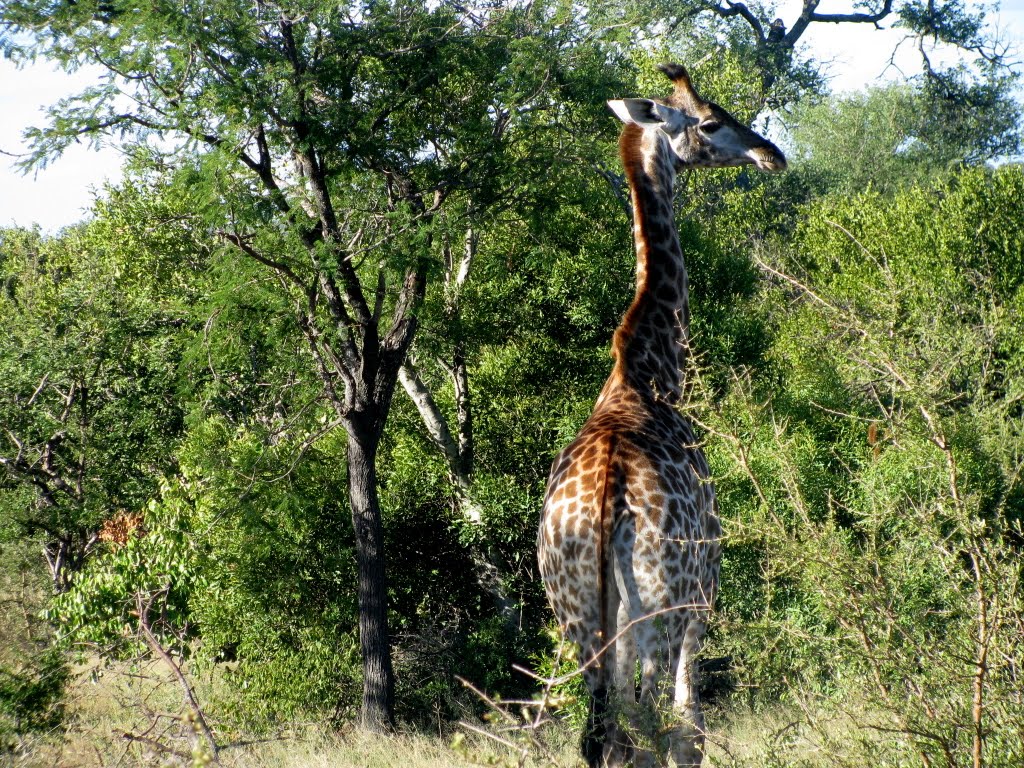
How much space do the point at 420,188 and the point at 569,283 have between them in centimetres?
201

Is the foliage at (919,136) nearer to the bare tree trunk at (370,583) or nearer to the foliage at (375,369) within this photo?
the foliage at (375,369)

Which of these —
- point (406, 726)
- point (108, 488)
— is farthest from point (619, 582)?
point (108, 488)

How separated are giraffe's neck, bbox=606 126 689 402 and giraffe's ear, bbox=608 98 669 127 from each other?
10 centimetres

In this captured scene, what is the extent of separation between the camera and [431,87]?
9.89m

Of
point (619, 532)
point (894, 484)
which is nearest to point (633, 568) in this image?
point (619, 532)

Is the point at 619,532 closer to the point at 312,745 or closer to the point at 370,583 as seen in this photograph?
the point at 312,745

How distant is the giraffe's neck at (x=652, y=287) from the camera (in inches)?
247

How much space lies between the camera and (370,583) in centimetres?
935

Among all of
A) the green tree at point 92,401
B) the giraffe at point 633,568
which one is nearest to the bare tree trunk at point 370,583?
the giraffe at point 633,568

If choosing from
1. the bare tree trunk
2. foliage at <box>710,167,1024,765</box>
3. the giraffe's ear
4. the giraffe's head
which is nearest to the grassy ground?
the bare tree trunk

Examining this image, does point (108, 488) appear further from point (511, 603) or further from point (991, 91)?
point (991, 91)

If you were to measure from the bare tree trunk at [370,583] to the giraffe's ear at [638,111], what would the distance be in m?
3.51

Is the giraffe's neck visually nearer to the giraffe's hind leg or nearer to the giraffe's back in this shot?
the giraffe's back

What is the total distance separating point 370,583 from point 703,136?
4.65 meters
